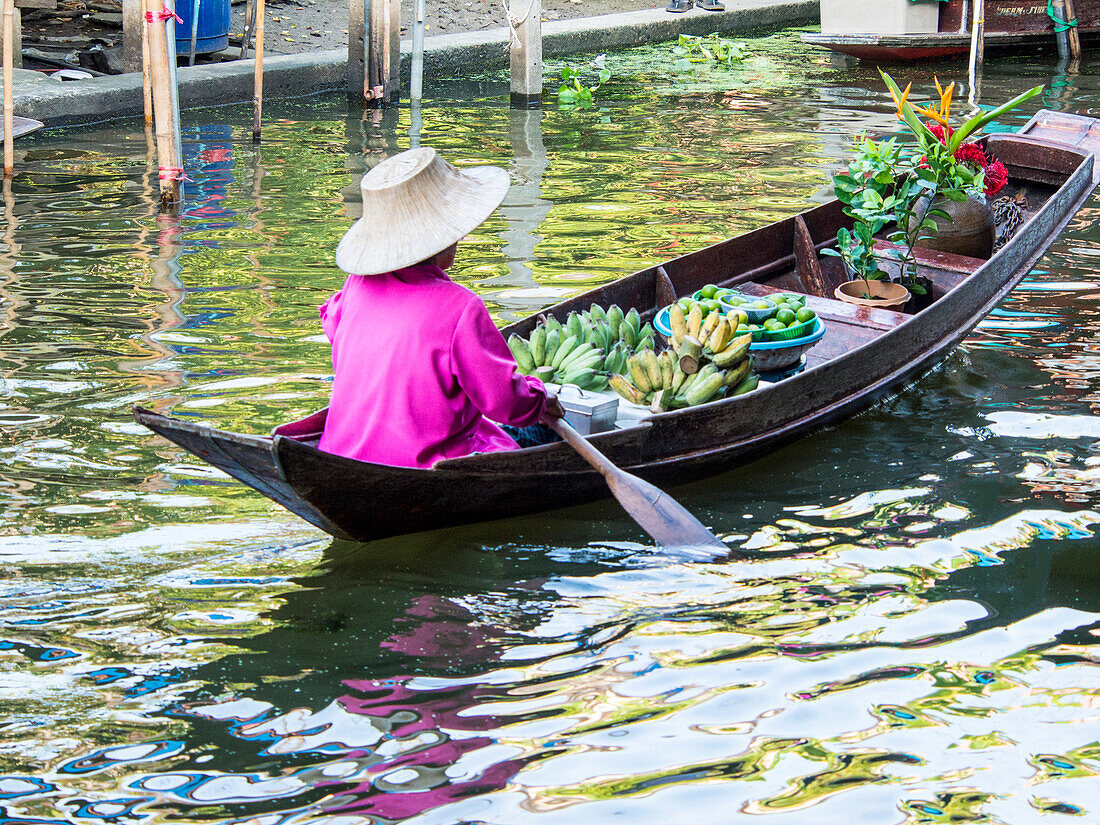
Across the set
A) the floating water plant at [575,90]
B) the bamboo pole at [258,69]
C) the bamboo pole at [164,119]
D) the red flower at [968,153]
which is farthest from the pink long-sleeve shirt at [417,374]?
the floating water plant at [575,90]

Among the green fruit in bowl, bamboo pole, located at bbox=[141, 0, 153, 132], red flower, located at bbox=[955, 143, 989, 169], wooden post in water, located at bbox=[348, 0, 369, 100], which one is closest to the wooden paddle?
the green fruit in bowl

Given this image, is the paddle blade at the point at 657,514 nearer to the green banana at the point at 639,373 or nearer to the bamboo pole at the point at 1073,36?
the green banana at the point at 639,373

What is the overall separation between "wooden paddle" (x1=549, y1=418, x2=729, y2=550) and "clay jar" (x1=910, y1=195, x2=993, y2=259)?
2882 mm

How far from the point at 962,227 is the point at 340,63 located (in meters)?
7.58

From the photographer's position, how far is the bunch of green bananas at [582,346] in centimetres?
420

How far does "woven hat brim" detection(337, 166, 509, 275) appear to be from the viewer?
329cm

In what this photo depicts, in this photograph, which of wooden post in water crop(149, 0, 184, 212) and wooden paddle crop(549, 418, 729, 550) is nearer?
wooden paddle crop(549, 418, 729, 550)

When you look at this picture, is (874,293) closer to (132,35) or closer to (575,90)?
(575,90)

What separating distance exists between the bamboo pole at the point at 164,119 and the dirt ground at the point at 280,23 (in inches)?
148

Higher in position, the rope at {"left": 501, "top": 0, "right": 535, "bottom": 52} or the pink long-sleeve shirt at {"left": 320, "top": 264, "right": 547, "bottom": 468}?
the rope at {"left": 501, "top": 0, "right": 535, "bottom": 52}

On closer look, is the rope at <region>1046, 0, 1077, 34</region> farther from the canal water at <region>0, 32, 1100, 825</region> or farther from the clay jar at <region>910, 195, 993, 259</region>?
the clay jar at <region>910, 195, 993, 259</region>

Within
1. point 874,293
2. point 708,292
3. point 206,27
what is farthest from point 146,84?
point 874,293

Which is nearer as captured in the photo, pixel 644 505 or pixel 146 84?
pixel 644 505

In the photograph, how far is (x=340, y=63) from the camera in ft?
37.8
